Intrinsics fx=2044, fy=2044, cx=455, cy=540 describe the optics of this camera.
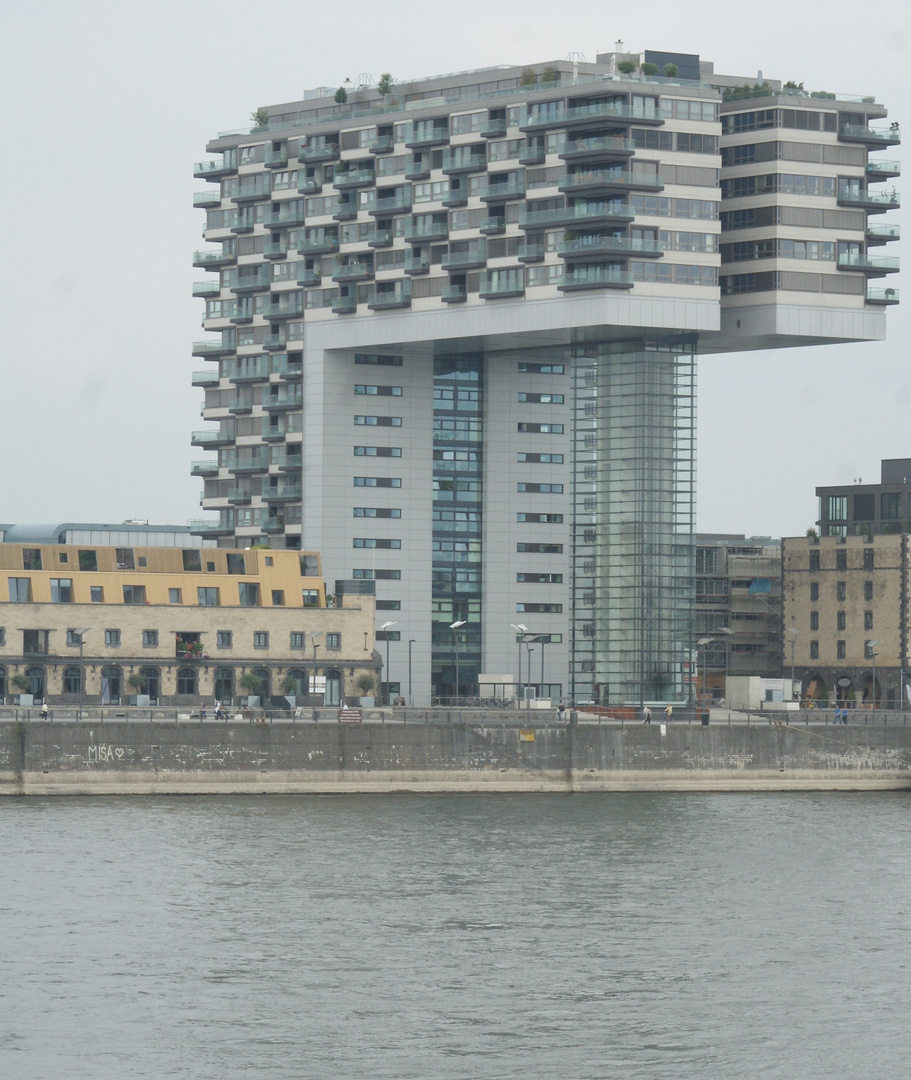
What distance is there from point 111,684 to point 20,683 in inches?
279

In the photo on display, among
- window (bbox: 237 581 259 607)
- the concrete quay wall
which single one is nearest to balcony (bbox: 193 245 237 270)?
window (bbox: 237 581 259 607)

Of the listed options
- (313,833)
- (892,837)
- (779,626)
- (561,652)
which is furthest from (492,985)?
(779,626)

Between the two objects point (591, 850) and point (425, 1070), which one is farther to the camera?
point (591, 850)

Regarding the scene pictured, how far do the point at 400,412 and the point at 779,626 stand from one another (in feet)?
140

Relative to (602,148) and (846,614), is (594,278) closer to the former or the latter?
(602,148)

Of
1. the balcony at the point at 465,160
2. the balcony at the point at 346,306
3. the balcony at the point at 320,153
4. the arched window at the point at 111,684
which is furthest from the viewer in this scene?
the balcony at the point at 320,153

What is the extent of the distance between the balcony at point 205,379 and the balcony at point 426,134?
95.9 feet

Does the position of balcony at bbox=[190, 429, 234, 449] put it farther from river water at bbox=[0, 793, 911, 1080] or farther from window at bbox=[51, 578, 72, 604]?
river water at bbox=[0, 793, 911, 1080]

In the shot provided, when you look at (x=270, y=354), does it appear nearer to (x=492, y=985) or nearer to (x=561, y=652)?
(x=561, y=652)

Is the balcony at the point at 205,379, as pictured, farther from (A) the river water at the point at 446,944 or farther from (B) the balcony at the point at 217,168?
(A) the river water at the point at 446,944

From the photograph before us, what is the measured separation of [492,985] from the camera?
61.5 m

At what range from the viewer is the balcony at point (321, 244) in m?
171

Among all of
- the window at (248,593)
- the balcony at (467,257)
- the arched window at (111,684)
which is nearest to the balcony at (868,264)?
the balcony at (467,257)

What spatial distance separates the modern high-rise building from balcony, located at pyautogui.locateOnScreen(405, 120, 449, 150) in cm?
29
